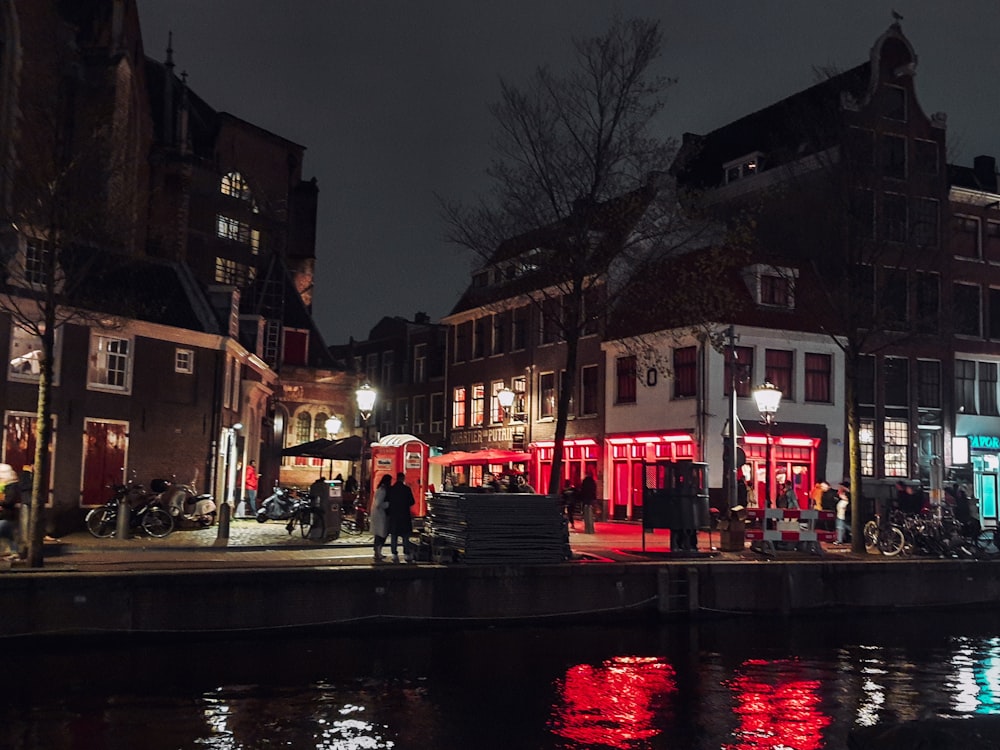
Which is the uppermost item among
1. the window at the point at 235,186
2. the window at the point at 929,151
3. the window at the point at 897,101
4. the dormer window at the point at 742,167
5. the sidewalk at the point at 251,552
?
the window at the point at 235,186

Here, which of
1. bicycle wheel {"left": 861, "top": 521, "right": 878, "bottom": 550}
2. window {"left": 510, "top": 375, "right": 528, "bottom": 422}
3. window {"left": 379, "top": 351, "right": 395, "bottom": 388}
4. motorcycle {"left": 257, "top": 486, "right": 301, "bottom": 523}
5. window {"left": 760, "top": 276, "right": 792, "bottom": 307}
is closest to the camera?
bicycle wheel {"left": 861, "top": 521, "right": 878, "bottom": 550}

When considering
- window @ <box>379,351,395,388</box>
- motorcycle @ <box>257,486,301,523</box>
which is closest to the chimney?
motorcycle @ <box>257,486,301,523</box>

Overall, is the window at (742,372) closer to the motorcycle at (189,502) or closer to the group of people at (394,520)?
the motorcycle at (189,502)

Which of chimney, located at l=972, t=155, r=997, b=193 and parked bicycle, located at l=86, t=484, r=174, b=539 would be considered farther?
chimney, located at l=972, t=155, r=997, b=193

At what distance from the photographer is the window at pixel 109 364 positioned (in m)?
27.7

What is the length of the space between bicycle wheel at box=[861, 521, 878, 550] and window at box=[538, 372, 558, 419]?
1898 centimetres

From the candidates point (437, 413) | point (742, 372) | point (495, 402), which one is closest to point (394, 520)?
point (742, 372)

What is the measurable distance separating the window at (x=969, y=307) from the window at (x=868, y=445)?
229 inches

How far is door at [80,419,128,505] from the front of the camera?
27.5m

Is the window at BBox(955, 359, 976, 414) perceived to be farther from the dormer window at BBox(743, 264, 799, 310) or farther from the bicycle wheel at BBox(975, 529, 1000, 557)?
the bicycle wheel at BBox(975, 529, 1000, 557)

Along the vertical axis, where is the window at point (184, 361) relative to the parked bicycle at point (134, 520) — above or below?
above

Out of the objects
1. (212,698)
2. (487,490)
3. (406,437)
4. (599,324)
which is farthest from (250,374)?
(212,698)

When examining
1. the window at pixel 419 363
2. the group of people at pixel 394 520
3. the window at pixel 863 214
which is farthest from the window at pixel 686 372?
the window at pixel 419 363

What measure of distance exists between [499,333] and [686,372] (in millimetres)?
15660
